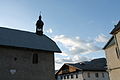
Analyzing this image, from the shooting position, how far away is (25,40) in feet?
76.3

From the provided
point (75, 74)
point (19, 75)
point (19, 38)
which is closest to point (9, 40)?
point (19, 38)

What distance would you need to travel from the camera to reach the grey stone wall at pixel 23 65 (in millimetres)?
19391

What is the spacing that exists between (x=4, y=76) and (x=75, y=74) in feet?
89.9

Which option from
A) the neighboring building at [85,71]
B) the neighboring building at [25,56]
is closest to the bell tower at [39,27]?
the neighboring building at [25,56]

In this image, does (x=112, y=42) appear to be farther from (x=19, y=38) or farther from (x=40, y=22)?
(x=19, y=38)

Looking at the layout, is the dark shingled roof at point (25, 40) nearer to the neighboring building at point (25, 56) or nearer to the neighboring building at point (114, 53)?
the neighboring building at point (25, 56)

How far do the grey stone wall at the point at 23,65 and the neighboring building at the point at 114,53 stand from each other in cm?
920

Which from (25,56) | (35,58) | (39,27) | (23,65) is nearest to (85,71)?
(39,27)

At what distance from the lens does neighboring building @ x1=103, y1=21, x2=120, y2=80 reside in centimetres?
2191

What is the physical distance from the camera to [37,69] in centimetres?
2191

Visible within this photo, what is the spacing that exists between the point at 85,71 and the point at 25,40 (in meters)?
23.0

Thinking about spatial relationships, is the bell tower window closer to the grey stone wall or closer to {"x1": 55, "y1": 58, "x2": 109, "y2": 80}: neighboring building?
the grey stone wall

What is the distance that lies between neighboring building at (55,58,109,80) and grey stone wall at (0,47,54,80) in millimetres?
19663

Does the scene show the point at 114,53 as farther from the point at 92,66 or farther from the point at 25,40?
the point at 92,66
